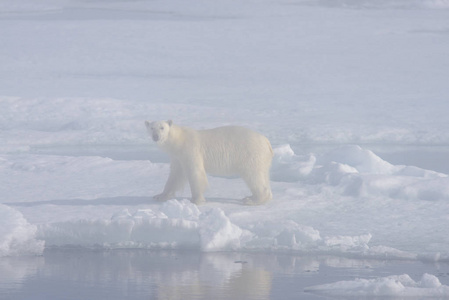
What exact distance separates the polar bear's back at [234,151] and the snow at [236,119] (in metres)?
0.30

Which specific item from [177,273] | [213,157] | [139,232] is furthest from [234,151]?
[177,273]

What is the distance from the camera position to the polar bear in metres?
5.61

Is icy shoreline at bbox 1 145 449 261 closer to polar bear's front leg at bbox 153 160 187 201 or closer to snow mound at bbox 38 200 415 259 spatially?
snow mound at bbox 38 200 415 259

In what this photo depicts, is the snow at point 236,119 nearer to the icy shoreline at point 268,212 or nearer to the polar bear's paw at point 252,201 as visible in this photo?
the icy shoreline at point 268,212

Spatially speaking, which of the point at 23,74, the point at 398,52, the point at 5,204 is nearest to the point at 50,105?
the point at 23,74

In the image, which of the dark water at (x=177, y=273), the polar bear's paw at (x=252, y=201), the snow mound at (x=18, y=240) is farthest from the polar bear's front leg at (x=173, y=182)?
the snow mound at (x=18, y=240)

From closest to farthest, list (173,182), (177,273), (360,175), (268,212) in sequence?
(177,273) < (268,212) < (173,182) < (360,175)

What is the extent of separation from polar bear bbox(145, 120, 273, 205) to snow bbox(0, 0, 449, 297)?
0.66 ft

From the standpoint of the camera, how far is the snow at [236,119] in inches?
183

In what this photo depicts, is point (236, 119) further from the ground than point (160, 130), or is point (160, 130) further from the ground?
point (160, 130)

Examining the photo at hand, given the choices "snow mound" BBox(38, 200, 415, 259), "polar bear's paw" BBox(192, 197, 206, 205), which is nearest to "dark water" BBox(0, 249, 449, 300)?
"snow mound" BBox(38, 200, 415, 259)

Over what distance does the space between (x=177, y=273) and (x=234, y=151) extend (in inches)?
68.8

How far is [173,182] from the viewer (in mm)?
5742

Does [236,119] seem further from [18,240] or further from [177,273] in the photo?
[177,273]
